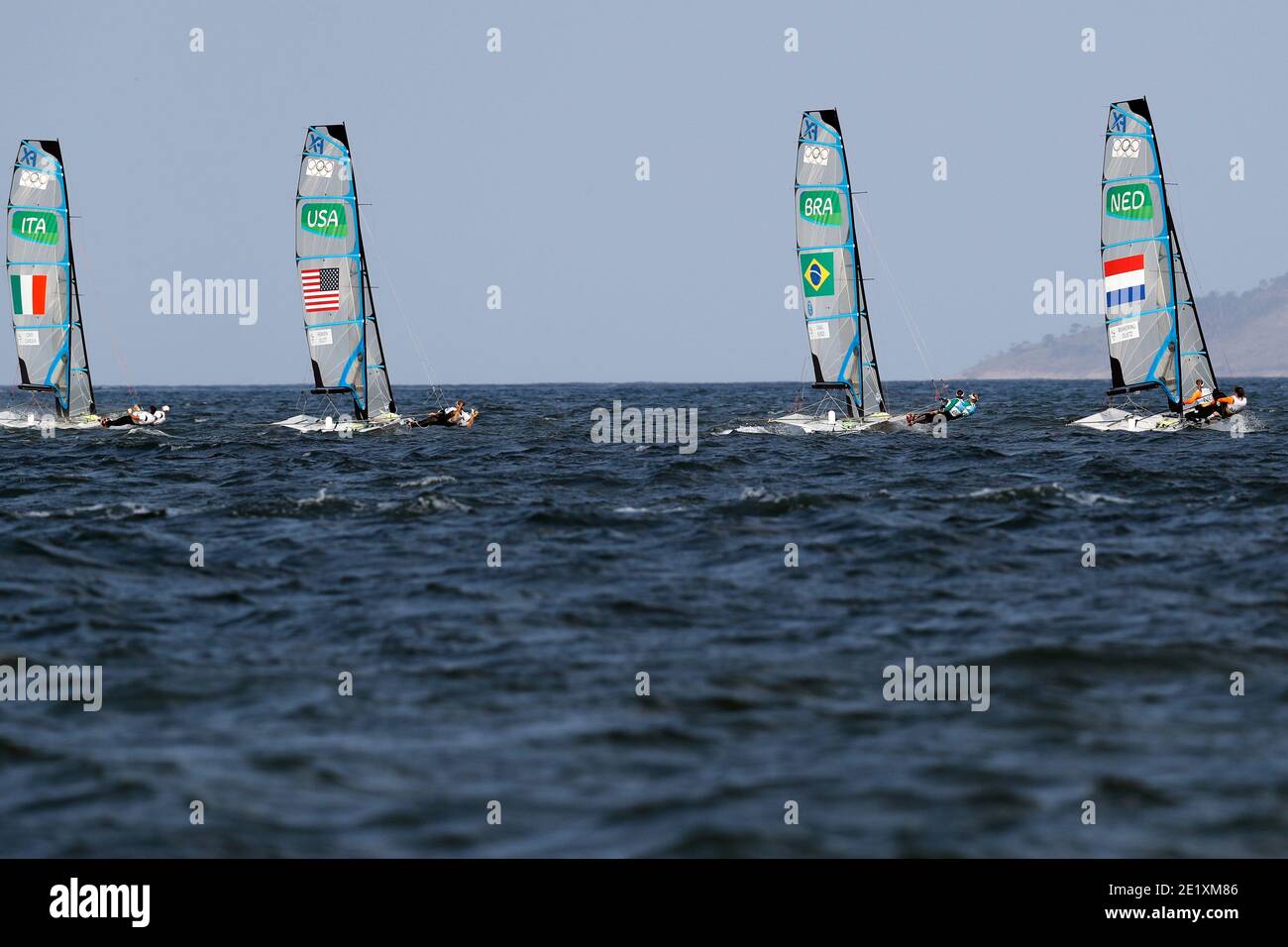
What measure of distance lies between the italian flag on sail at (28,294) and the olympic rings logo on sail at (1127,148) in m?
37.9

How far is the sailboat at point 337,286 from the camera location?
168 ft

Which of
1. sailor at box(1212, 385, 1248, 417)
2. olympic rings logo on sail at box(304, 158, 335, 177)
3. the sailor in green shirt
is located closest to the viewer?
sailor at box(1212, 385, 1248, 417)

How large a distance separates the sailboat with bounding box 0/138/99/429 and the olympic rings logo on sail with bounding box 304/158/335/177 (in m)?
10.3

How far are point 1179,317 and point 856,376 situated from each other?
10502 mm

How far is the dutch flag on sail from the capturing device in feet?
154

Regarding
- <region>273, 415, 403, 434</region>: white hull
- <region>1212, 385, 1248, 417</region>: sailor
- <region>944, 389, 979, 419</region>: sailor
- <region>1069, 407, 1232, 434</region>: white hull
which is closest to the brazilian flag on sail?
<region>944, 389, 979, 419</region>: sailor

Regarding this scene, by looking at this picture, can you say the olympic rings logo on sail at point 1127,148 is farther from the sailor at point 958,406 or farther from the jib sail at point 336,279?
the jib sail at point 336,279

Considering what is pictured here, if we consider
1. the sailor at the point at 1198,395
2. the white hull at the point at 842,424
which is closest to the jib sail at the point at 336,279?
the white hull at the point at 842,424

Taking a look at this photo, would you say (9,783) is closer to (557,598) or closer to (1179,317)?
(557,598)

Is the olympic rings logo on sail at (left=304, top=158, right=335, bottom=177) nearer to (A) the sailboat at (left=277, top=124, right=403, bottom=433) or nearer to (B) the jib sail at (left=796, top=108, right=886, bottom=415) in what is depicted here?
(A) the sailboat at (left=277, top=124, right=403, bottom=433)

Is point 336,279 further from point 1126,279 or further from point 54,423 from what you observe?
point 1126,279

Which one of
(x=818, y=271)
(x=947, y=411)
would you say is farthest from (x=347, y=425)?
(x=947, y=411)

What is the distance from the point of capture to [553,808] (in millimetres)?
10250

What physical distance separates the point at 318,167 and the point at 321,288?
418cm
